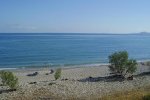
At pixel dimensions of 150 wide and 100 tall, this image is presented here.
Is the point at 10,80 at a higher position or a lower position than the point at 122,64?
lower

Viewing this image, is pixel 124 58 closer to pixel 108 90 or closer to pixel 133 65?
pixel 133 65

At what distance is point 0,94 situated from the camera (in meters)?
23.1

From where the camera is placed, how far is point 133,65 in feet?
107

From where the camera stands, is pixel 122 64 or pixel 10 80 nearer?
pixel 10 80

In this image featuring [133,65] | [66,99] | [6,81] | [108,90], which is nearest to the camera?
[66,99]

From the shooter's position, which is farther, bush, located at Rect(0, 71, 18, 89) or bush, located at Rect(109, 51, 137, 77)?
bush, located at Rect(109, 51, 137, 77)

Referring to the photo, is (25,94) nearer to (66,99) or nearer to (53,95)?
(53,95)

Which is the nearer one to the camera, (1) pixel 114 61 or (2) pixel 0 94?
(2) pixel 0 94

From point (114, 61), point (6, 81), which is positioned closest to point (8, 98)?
point (6, 81)

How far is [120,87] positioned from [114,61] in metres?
7.79

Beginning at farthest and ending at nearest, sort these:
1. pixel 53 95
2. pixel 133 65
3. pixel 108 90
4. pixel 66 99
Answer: pixel 133 65 < pixel 108 90 < pixel 53 95 < pixel 66 99

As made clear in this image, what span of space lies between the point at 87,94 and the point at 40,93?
327 cm

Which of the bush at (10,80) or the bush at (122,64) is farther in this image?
the bush at (122,64)

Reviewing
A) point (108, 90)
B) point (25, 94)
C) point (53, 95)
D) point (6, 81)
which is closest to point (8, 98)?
point (25, 94)
